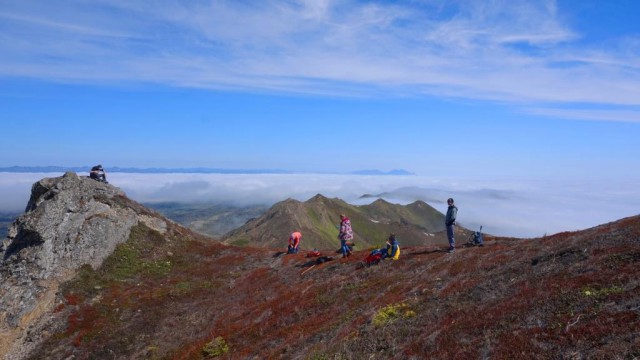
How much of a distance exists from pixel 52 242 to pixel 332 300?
1248 inches

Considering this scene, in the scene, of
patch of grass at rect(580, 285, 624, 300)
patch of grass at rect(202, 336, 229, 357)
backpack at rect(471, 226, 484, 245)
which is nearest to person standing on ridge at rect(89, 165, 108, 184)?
patch of grass at rect(202, 336, 229, 357)

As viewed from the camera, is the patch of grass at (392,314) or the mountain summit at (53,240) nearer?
the patch of grass at (392,314)

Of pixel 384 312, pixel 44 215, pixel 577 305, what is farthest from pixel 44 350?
pixel 577 305

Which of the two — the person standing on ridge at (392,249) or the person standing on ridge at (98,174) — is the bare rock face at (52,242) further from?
the person standing on ridge at (392,249)

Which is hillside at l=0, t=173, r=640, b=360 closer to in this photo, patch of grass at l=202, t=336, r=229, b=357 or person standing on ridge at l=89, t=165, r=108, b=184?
patch of grass at l=202, t=336, r=229, b=357

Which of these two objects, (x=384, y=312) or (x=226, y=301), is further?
(x=226, y=301)

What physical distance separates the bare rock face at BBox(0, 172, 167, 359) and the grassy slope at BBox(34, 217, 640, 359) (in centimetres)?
195

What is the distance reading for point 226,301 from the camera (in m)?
40.2

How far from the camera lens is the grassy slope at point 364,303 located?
15.5 m

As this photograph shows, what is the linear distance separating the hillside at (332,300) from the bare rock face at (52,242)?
288 millimetres

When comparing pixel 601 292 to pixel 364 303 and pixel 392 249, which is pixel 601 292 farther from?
pixel 392 249

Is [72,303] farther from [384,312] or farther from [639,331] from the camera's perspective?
[639,331]

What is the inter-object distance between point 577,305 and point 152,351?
2831 cm

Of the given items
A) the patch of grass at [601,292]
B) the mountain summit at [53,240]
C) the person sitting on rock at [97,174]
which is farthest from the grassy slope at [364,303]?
the person sitting on rock at [97,174]
